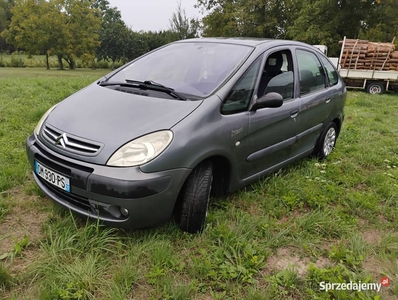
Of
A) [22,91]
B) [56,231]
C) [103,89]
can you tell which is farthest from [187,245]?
[22,91]

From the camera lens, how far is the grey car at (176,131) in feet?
6.95

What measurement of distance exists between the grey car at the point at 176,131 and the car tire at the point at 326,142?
21.5 inches

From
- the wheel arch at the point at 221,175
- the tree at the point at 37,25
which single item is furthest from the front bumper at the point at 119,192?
the tree at the point at 37,25

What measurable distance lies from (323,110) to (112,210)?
2870 millimetres

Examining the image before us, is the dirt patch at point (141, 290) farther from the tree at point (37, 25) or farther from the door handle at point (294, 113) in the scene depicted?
the tree at point (37, 25)

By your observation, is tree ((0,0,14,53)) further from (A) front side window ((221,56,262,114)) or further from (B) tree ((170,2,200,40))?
(A) front side window ((221,56,262,114))

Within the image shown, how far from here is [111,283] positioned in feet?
6.41

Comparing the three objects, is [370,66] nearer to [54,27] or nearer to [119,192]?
[119,192]

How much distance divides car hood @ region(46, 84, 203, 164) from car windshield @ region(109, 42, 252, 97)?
0.31 metres

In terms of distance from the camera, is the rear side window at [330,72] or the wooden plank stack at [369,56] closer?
the rear side window at [330,72]

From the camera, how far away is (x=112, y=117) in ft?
7.80

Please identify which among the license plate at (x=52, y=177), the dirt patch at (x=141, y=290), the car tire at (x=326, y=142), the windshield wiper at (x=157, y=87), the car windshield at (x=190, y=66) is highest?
the car windshield at (x=190, y=66)

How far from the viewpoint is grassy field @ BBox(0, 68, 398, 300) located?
198 centimetres

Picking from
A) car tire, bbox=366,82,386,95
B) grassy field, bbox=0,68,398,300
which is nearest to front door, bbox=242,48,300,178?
grassy field, bbox=0,68,398,300
